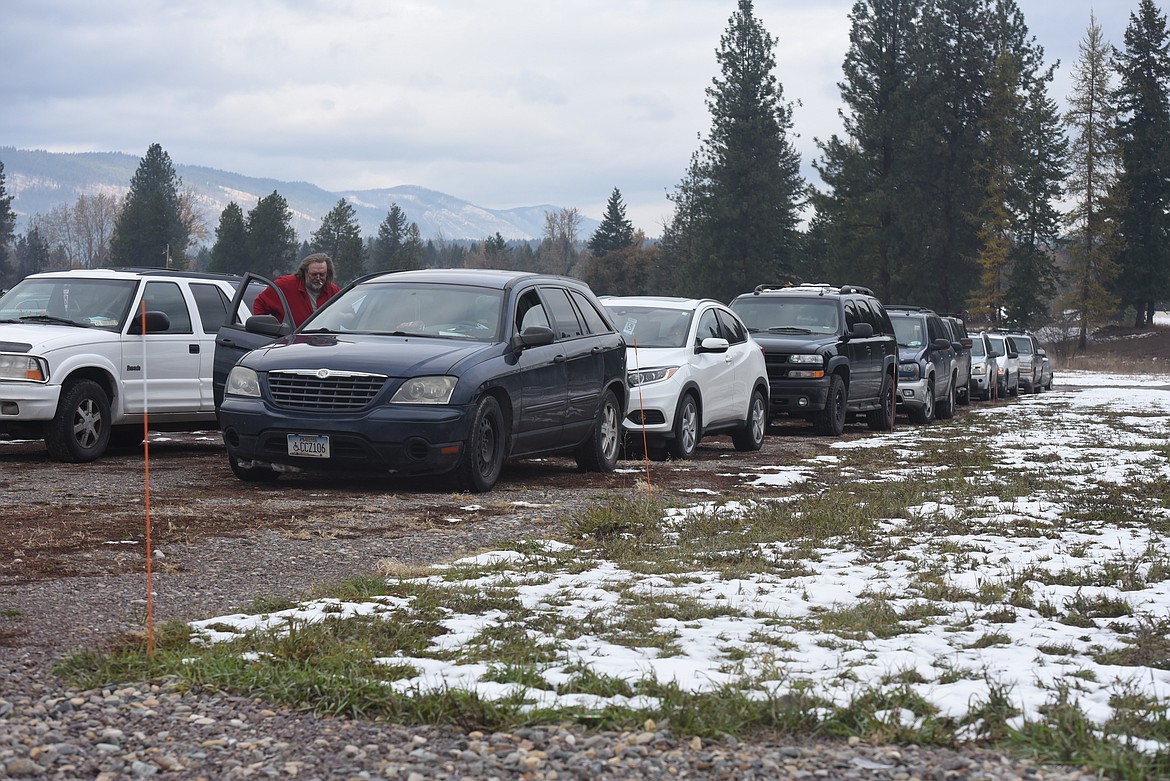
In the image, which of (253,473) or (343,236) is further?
(343,236)

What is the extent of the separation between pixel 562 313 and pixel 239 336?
2.96 metres

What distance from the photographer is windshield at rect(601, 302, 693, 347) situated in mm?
15750

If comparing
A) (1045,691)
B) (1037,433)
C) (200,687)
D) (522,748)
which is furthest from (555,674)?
(1037,433)

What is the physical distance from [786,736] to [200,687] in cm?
200

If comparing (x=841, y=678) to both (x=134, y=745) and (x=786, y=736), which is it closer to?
(x=786, y=736)

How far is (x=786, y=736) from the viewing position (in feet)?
14.3

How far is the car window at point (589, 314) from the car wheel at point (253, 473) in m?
3.39

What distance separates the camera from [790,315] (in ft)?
68.1

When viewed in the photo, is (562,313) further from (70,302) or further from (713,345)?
(70,302)

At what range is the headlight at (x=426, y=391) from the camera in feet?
34.7

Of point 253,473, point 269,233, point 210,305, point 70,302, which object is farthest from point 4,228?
point 253,473

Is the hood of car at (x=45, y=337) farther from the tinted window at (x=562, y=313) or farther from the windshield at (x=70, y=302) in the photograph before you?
the tinted window at (x=562, y=313)

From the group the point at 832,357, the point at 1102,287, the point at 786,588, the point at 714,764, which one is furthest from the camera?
the point at 1102,287

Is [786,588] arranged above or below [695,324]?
below
